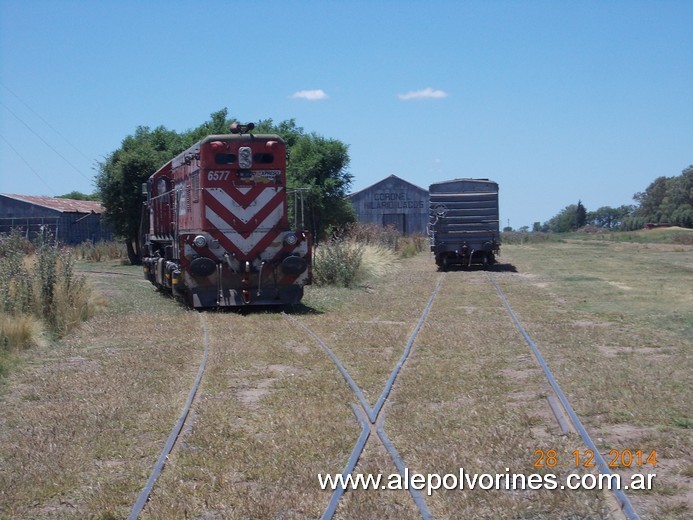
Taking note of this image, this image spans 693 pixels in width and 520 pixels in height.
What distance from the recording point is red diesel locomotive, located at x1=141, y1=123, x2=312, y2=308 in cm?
1586

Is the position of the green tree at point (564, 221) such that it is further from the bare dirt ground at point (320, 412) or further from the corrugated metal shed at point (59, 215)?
the bare dirt ground at point (320, 412)

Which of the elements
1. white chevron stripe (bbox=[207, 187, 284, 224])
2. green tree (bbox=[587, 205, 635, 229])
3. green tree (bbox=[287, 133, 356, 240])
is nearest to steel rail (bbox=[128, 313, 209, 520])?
white chevron stripe (bbox=[207, 187, 284, 224])

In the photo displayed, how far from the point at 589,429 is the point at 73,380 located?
5797 mm

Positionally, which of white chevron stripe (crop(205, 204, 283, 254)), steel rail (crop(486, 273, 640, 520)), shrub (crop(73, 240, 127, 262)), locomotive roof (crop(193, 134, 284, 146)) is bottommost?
steel rail (crop(486, 273, 640, 520))

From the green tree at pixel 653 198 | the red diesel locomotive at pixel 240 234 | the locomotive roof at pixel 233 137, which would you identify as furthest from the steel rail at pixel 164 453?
the green tree at pixel 653 198

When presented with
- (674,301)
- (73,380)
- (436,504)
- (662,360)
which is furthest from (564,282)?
(436,504)

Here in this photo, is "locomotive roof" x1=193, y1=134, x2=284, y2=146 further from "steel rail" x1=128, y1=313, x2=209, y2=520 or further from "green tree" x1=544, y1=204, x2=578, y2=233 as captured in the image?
"green tree" x1=544, y1=204, x2=578, y2=233

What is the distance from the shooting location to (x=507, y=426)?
705cm

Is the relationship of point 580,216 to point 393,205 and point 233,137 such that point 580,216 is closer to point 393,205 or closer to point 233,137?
point 393,205

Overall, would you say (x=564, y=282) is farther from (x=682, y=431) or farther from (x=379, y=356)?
(x=682, y=431)
